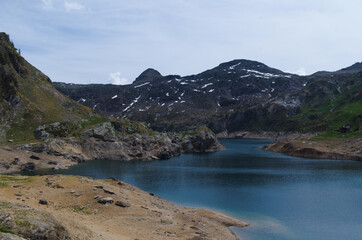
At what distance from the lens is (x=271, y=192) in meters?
87.1

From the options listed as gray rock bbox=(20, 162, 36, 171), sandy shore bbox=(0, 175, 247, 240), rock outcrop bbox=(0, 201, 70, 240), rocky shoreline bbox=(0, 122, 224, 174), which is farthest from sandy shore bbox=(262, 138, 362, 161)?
rock outcrop bbox=(0, 201, 70, 240)

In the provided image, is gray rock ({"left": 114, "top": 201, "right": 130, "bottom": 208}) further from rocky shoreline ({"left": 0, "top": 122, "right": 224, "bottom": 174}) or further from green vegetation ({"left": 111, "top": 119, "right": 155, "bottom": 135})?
green vegetation ({"left": 111, "top": 119, "right": 155, "bottom": 135})

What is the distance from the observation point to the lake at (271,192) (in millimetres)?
56438

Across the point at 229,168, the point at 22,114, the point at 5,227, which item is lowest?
the point at 229,168

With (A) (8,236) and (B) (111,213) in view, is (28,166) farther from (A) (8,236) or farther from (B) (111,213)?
(A) (8,236)

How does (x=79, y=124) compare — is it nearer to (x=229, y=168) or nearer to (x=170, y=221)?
(x=229, y=168)

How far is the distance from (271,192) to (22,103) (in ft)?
473

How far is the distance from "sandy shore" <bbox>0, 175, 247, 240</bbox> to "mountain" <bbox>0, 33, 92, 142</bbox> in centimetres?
10216

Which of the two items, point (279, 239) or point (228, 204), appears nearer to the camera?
point (279, 239)

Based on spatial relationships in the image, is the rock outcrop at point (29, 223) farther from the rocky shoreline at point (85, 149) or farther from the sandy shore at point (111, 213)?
the rocky shoreline at point (85, 149)

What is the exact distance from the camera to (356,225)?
57.5 m

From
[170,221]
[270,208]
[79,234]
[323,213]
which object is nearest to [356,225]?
[323,213]

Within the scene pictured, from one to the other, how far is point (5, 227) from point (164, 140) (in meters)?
175

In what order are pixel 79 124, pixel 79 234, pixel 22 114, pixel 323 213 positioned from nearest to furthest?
pixel 79 234 < pixel 323 213 < pixel 22 114 < pixel 79 124
